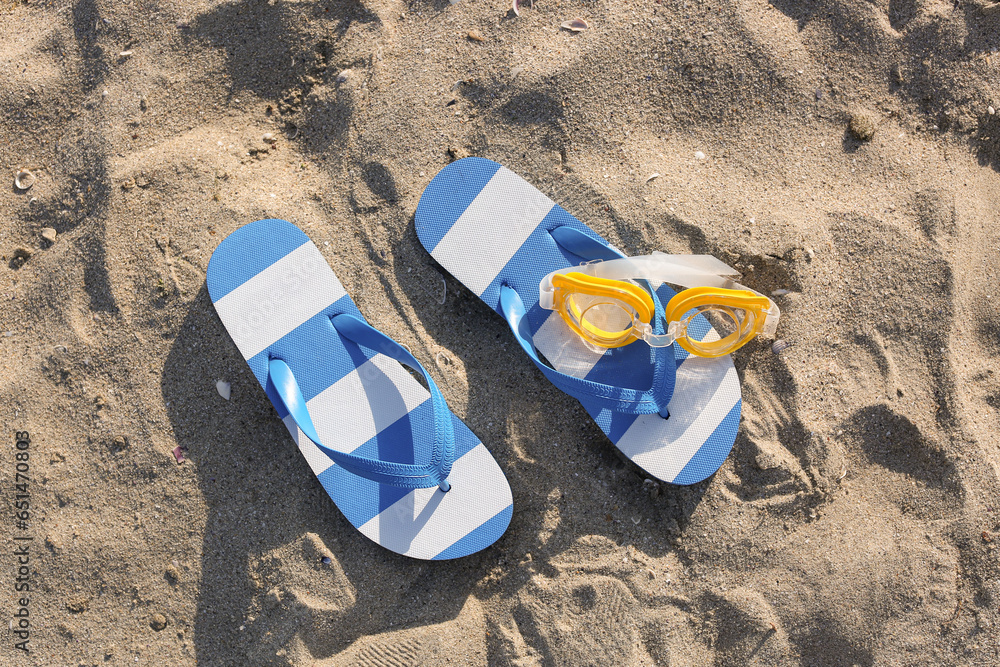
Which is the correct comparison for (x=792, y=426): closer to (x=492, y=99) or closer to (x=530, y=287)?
(x=530, y=287)

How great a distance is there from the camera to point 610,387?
7.05ft

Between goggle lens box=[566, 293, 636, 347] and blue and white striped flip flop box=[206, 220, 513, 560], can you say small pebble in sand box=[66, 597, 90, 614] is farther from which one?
goggle lens box=[566, 293, 636, 347]

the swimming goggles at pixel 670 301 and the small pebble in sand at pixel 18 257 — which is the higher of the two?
the swimming goggles at pixel 670 301

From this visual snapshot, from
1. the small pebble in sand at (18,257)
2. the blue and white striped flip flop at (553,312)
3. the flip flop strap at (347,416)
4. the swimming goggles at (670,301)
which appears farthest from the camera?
the small pebble in sand at (18,257)

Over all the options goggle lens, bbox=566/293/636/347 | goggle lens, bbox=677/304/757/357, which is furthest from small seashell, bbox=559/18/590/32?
goggle lens, bbox=677/304/757/357

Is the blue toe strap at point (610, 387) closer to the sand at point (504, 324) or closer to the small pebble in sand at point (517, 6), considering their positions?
the sand at point (504, 324)

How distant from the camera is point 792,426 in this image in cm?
227

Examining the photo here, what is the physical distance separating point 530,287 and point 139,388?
153 cm

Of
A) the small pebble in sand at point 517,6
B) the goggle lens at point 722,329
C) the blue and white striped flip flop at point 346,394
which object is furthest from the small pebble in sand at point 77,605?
the small pebble in sand at point 517,6

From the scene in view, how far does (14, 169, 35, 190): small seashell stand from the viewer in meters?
2.44

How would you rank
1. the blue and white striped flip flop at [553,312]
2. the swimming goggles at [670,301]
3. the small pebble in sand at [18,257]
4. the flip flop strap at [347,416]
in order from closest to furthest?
the flip flop strap at [347,416] → the swimming goggles at [670,301] → the blue and white striped flip flop at [553,312] → the small pebble in sand at [18,257]

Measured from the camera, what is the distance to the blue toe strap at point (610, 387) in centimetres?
215

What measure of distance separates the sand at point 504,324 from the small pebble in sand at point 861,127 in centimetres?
3

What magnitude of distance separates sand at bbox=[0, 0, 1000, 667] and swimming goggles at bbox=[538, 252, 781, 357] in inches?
5.4
